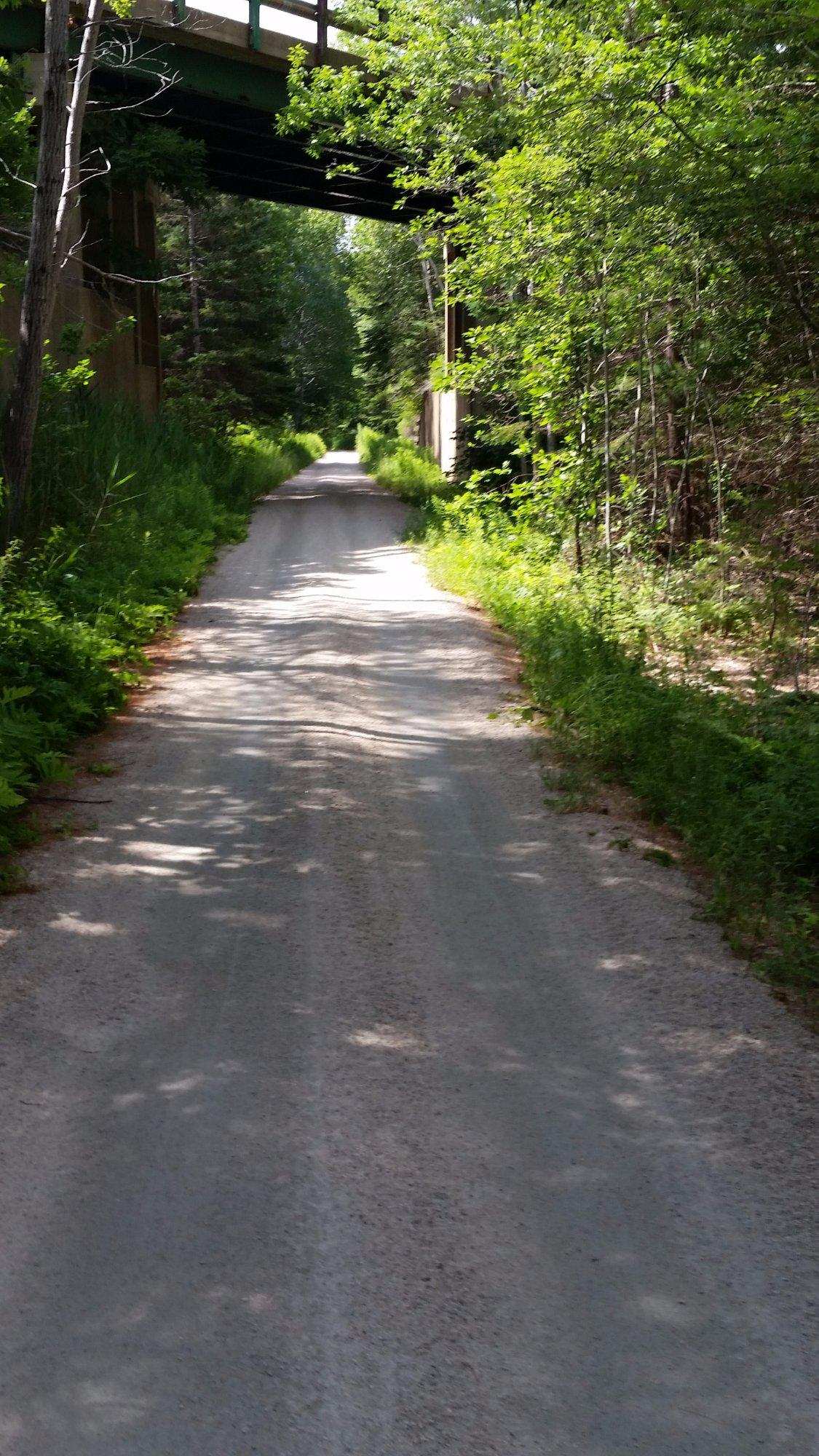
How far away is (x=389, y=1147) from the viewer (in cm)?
404

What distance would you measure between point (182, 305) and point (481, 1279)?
3755 cm

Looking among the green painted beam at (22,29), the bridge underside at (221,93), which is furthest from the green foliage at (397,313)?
the green painted beam at (22,29)

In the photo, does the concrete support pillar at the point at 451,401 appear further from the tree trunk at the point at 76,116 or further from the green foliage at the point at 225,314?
the tree trunk at the point at 76,116

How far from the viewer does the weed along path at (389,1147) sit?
296cm

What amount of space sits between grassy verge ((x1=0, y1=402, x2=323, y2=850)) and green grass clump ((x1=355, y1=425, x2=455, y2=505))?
5.84 meters

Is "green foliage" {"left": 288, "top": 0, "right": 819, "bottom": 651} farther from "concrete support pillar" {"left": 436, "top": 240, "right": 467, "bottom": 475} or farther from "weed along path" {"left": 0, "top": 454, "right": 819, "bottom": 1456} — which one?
"concrete support pillar" {"left": 436, "top": 240, "right": 467, "bottom": 475}

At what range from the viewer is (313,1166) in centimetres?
391

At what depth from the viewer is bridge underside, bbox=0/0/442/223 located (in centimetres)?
2050

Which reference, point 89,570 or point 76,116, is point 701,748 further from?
point 76,116

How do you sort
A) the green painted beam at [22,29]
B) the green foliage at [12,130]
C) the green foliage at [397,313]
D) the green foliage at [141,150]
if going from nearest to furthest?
the green foliage at [12,130], the green painted beam at [22,29], the green foliage at [141,150], the green foliage at [397,313]

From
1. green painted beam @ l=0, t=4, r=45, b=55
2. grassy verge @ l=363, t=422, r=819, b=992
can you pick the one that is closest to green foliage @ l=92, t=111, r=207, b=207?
green painted beam @ l=0, t=4, r=45, b=55

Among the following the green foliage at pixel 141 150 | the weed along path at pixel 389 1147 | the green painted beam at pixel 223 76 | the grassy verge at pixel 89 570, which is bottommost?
the weed along path at pixel 389 1147

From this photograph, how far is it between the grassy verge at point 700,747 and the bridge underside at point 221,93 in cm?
1077

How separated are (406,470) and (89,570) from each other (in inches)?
887
